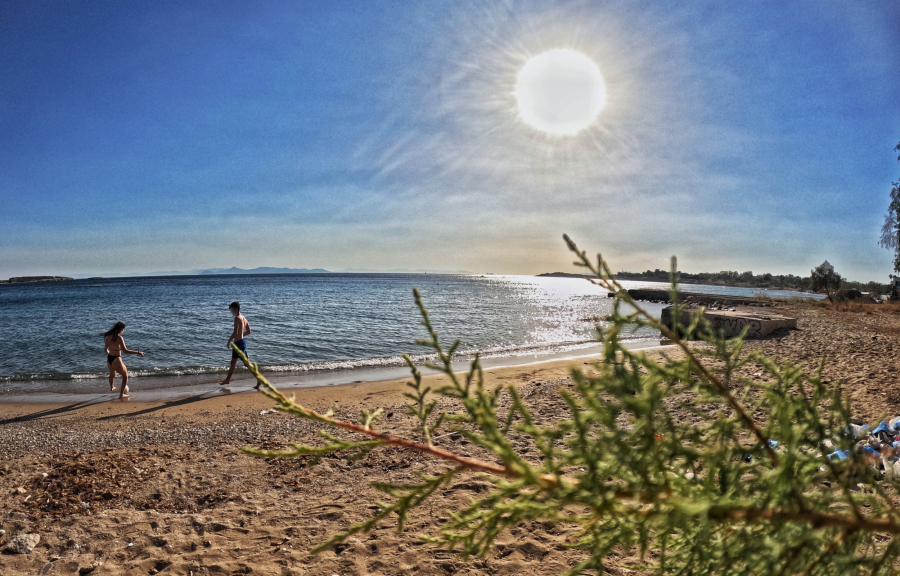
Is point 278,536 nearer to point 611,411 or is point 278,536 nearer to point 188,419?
point 611,411

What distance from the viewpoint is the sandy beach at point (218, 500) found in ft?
14.0

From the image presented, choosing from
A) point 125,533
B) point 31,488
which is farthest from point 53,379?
point 125,533

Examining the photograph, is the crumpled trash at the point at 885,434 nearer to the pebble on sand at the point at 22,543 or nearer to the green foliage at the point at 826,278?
the pebble on sand at the point at 22,543

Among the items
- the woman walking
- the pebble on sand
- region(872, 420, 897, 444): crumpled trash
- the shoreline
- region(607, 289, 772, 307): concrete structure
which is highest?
region(607, 289, 772, 307): concrete structure

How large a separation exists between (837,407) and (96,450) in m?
10.0

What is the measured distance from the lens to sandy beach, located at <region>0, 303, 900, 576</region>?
428 cm

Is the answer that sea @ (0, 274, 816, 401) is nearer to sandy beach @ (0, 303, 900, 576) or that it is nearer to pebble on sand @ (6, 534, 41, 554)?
sandy beach @ (0, 303, 900, 576)

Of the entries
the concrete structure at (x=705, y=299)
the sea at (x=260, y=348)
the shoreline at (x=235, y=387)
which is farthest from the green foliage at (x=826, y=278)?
the shoreline at (x=235, y=387)

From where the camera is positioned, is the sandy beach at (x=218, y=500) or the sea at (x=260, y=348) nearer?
the sandy beach at (x=218, y=500)

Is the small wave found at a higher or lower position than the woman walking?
lower

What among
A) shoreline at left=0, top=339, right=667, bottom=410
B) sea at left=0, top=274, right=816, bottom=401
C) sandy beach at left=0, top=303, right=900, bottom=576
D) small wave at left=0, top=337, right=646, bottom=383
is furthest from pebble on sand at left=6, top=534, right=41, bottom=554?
small wave at left=0, top=337, right=646, bottom=383

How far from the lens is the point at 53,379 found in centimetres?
1465

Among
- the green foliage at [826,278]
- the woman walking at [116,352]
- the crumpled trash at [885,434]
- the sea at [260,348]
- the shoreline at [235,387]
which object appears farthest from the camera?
the green foliage at [826,278]

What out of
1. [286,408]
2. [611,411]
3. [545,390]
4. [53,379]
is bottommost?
[53,379]
